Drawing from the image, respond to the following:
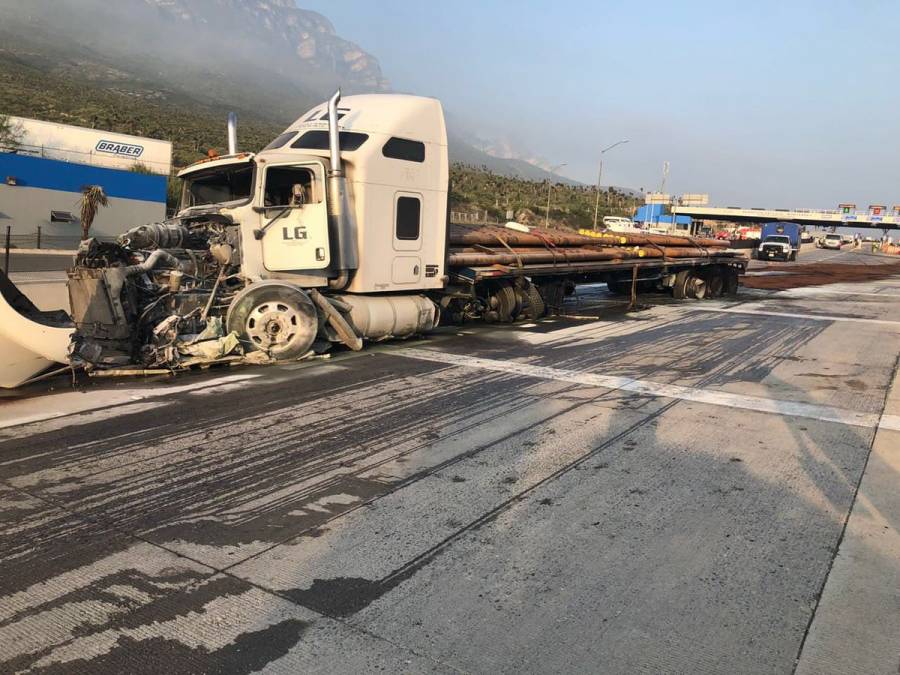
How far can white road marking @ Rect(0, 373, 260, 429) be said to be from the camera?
598 cm

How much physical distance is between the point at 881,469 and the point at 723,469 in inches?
52.8

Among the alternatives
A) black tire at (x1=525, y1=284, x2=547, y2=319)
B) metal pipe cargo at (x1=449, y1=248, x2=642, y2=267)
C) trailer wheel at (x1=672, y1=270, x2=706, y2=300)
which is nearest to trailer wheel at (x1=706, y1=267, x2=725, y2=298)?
trailer wheel at (x1=672, y1=270, x2=706, y2=300)

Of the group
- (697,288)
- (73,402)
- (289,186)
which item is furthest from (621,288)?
(73,402)

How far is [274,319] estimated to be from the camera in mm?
8453

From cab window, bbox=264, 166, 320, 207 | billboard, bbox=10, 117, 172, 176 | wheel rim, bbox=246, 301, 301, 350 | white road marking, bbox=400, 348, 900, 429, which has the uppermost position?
billboard, bbox=10, 117, 172, 176

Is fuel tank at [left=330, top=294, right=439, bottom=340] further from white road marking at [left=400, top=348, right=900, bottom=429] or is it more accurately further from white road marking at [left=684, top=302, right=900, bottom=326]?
white road marking at [left=684, top=302, right=900, bottom=326]

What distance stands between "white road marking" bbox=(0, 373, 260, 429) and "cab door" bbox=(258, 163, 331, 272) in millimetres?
2187

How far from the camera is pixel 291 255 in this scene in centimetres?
894

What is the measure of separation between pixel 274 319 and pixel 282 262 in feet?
3.06

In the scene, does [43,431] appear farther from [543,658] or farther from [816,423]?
[816,423]

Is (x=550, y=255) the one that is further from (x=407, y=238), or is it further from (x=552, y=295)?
(x=407, y=238)

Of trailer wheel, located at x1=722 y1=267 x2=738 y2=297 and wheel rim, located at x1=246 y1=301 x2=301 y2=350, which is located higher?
trailer wheel, located at x1=722 y1=267 x2=738 y2=297

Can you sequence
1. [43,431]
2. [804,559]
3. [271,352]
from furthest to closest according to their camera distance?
[271,352] → [43,431] → [804,559]

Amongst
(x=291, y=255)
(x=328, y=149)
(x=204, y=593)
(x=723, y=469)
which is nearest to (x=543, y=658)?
(x=204, y=593)
